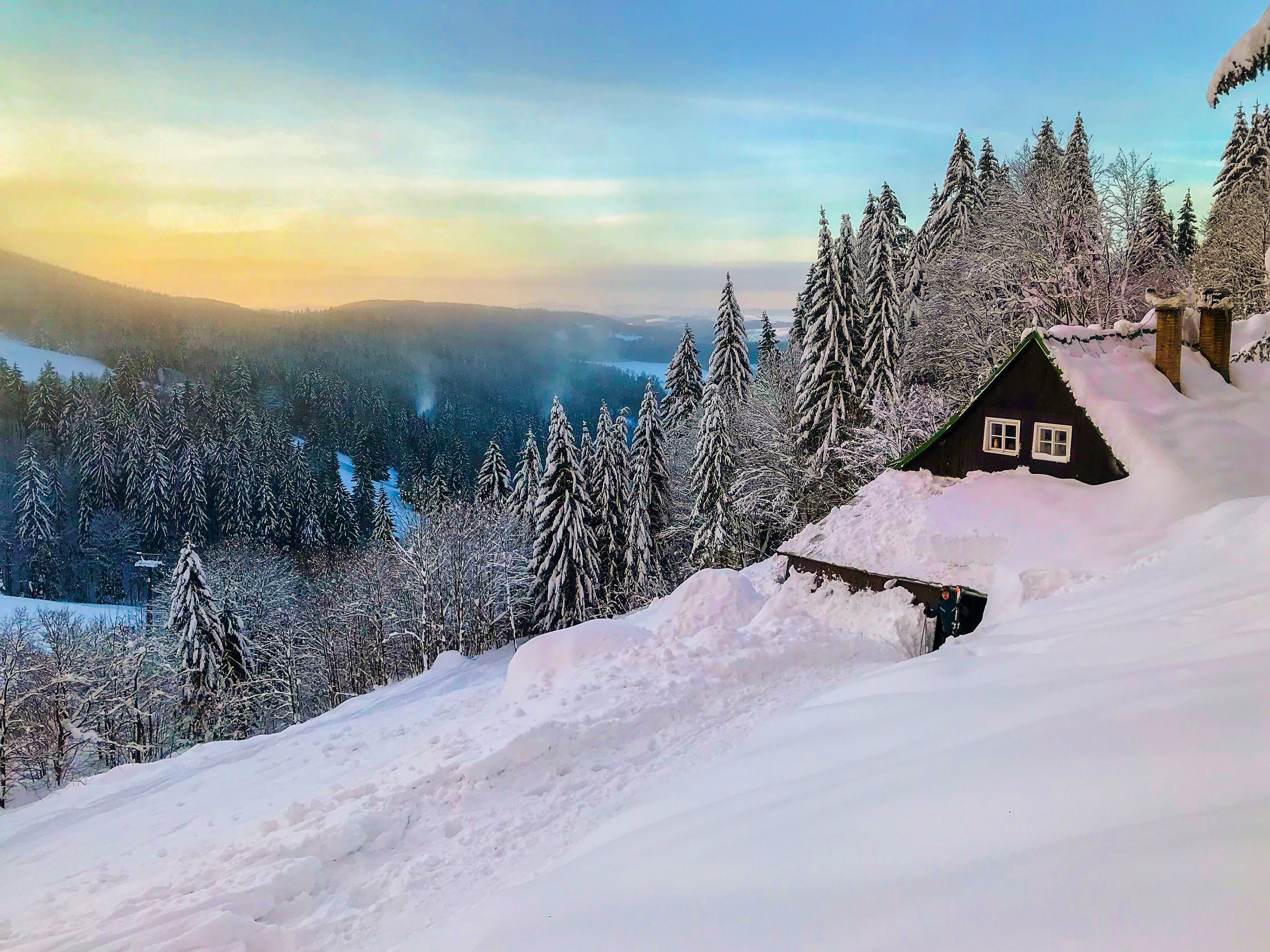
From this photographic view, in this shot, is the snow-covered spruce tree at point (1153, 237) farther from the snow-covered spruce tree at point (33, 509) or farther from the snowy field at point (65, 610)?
the snow-covered spruce tree at point (33, 509)

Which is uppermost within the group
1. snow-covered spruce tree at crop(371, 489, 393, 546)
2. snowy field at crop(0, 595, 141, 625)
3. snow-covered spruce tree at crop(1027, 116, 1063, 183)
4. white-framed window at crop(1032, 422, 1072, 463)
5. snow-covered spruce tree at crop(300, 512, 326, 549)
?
snow-covered spruce tree at crop(1027, 116, 1063, 183)

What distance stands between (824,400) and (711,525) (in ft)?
30.0

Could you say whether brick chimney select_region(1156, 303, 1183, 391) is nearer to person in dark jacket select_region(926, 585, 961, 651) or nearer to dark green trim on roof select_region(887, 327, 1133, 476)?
dark green trim on roof select_region(887, 327, 1133, 476)

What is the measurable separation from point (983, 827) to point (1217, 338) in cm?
1909

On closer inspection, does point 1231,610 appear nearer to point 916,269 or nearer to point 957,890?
point 957,890

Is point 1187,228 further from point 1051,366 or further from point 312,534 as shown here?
point 312,534

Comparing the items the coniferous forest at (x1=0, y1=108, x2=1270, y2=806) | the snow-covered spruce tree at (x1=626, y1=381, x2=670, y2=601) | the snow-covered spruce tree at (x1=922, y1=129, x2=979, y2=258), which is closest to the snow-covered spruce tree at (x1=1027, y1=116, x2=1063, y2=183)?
the coniferous forest at (x1=0, y1=108, x2=1270, y2=806)

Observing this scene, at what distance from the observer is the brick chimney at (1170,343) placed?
15.8m

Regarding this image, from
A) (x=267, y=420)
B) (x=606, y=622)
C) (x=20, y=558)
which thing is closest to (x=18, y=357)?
(x=267, y=420)

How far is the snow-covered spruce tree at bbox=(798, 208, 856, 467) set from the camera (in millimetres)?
31172

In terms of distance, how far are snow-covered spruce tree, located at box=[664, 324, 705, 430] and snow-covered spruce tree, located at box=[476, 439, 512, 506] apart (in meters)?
14.1

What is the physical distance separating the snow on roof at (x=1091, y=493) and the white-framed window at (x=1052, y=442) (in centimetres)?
51

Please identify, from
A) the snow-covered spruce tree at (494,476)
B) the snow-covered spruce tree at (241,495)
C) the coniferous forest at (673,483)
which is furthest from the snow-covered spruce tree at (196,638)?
the snow-covered spruce tree at (241,495)

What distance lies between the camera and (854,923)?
2998mm
